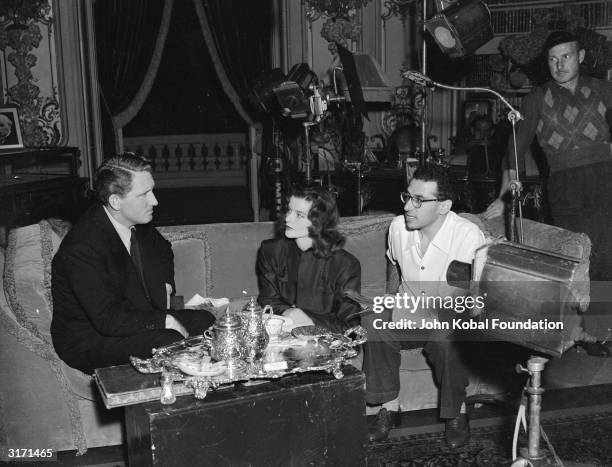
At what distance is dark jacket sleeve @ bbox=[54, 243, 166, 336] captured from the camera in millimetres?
2920

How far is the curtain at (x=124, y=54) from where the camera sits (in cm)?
766

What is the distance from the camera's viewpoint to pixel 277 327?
2775 millimetres

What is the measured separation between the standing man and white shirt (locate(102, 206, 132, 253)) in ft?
6.37

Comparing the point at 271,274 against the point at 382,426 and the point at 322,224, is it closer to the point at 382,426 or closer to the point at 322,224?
the point at 322,224

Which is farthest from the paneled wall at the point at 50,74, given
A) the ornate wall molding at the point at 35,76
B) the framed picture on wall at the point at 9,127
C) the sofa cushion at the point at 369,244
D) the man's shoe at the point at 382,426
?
the man's shoe at the point at 382,426

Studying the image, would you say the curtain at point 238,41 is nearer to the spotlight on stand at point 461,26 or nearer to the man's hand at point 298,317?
the spotlight on stand at point 461,26

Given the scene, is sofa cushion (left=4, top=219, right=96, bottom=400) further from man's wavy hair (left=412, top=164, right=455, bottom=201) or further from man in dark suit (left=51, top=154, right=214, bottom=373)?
man's wavy hair (left=412, top=164, right=455, bottom=201)

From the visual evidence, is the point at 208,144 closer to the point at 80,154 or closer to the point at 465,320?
the point at 80,154

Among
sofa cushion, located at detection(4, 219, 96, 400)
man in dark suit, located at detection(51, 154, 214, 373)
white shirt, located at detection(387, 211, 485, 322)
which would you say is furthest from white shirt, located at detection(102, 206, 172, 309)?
white shirt, located at detection(387, 211, 485, 322)

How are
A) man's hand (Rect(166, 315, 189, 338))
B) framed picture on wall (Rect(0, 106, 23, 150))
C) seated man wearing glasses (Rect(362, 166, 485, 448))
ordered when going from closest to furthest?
man's hand (Rect(166, 315, 189, 338)) < seated man wearing glasses (Rect(362, 166, 485, 448)) < framed picture on wall (Rect(0, 106, 23, 150))

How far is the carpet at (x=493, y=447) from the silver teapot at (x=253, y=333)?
38.5 inches

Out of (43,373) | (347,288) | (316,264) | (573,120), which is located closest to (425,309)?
(347,288)

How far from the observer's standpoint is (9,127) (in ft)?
22.1

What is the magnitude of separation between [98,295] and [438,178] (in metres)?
1.59
